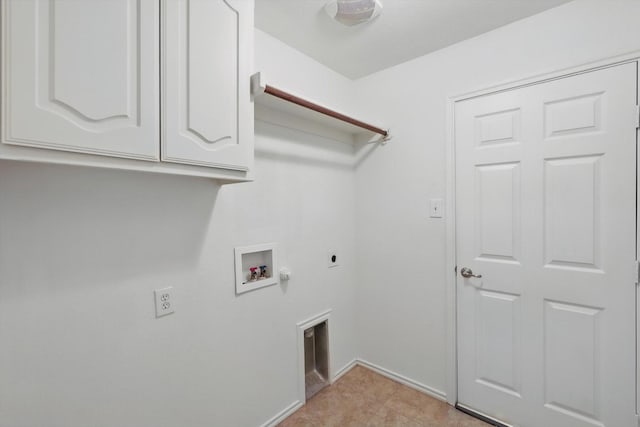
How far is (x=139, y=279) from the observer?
4.04ft

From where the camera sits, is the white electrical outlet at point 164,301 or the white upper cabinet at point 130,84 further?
the white electrical outlet at point 164,301

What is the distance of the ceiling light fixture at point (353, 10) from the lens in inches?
57.4

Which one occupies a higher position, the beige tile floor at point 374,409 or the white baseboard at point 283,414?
the white baseboard at point 283,414

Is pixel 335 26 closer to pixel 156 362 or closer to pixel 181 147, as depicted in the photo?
pixel 181 147

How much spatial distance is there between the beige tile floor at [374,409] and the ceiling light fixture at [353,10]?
2357 mm

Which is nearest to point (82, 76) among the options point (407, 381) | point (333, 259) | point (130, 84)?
point (130, 84)

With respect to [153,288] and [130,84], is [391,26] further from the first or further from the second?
[153,288]

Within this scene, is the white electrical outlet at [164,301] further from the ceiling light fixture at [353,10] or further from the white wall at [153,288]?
the ceiling light fixture at [353,10]

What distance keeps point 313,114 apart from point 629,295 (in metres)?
1.91

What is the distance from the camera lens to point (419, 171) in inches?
80.4

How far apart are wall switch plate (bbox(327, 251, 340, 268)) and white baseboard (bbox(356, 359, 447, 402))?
2.93 feet

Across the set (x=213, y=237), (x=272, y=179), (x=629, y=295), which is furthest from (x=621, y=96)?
(x=213, y=237)

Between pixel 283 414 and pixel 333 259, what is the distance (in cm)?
105

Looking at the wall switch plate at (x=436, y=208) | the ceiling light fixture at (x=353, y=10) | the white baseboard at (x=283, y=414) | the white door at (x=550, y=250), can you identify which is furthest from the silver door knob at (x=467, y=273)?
the ceiling light fixture at (x=353, y=10)
